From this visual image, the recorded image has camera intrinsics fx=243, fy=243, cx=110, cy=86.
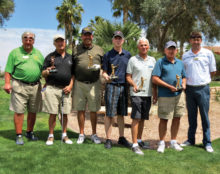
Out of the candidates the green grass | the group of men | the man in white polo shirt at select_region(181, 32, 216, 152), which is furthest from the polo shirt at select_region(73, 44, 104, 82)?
the man in white polo shirt at select_region(181, 32, 216, 152)

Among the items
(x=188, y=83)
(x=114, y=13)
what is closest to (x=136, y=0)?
(x=114, y=13)

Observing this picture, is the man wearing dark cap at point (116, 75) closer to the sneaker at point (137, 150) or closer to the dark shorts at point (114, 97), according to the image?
the dark shorts at point (114, 97)

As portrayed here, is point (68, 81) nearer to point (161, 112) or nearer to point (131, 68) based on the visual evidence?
point (131, 68)

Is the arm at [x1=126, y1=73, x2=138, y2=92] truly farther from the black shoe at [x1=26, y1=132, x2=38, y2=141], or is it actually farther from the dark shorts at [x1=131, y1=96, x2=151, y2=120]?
the black shoe at [x1=26, y1=132, x2=38, y2=141]

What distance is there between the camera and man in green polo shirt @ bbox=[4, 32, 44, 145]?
13.4ft

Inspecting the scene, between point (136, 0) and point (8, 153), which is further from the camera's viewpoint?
point (136, 0)

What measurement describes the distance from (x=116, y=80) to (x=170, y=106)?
96 cm

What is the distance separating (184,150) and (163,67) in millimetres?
1487

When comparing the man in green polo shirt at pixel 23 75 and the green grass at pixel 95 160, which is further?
the man in green polo shirt at pixel 23 75

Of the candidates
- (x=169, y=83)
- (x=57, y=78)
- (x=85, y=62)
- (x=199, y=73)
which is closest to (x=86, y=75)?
(x=85, y=62)

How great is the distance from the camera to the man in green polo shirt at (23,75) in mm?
4078

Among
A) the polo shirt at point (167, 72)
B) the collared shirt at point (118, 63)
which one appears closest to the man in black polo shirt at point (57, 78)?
the collared shirt at point (118, 63)

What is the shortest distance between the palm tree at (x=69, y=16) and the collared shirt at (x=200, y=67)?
28963 millimetres

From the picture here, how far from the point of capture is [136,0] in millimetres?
15617
